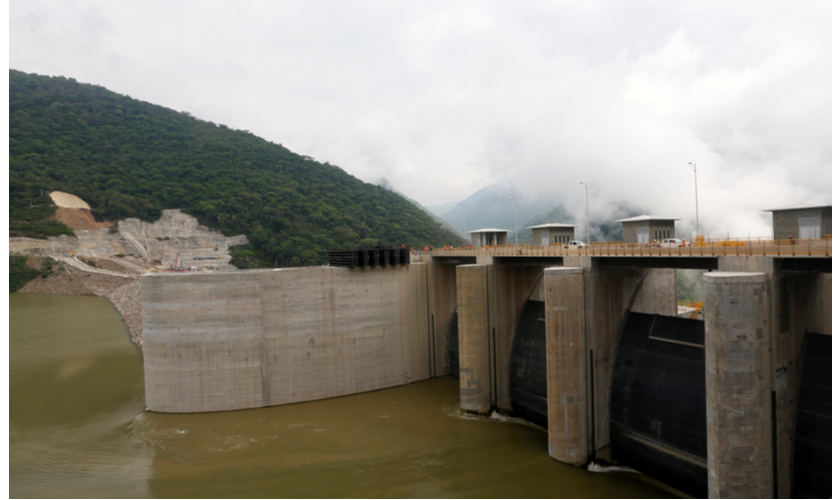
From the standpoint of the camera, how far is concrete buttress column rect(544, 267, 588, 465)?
762 inches

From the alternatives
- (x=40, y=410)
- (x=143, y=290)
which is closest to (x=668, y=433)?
(x=143, y=290)

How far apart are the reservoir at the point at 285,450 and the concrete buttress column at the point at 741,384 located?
14.4ft

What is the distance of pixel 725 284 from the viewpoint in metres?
13.8

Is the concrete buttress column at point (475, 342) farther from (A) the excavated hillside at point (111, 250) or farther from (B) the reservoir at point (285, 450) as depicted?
(A) the excavated hillside at point (111, 250)

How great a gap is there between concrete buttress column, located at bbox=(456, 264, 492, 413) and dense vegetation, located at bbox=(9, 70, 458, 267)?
55865 mm

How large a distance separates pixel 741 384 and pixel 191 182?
98.1 m

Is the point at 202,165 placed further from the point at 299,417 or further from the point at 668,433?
the point at 668,433

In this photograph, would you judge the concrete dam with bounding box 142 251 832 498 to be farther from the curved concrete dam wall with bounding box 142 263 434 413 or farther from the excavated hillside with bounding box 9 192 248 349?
the excavated hillside with bounding box 9 192 248 349

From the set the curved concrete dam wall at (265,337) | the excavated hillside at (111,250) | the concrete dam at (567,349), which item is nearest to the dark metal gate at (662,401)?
the concrete dam at (567,349)

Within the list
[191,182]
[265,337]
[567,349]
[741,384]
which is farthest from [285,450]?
[191,182]

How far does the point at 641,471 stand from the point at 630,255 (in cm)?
940

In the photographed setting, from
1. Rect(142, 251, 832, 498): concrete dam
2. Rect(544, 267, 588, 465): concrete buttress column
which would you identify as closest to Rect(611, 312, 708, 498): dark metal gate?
Rect(142, 251, 832, 498): concrete dam

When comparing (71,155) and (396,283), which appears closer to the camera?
(396,283)

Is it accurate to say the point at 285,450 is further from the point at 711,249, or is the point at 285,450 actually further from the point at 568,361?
the point at 711,249
